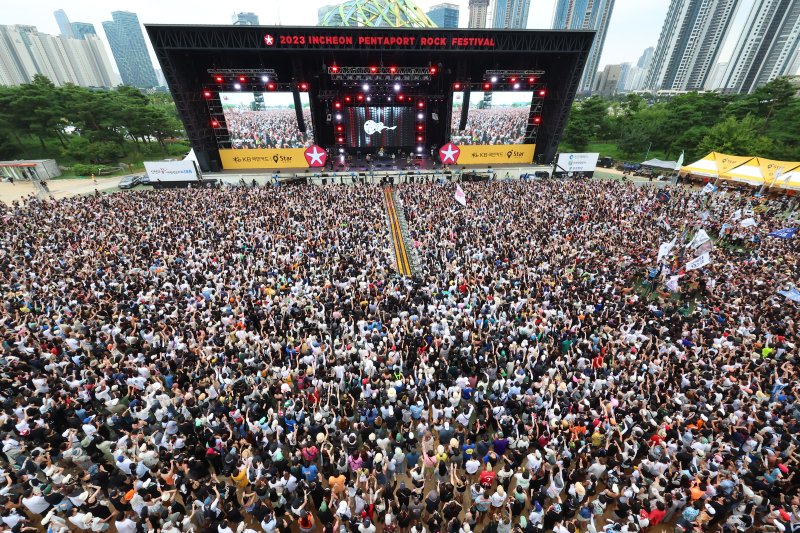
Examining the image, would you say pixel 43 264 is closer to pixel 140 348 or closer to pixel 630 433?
pixel 140 348

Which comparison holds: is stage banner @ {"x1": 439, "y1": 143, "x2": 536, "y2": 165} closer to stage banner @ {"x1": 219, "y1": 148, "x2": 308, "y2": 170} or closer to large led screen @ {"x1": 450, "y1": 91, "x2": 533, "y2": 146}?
large led screen @ {"x1": 450, "y1": 91, "x2": 533, "y2": 146}

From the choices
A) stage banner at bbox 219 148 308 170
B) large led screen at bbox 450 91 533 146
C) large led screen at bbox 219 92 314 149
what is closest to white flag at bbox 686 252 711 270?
large led screen at bbox 450 91 533 146

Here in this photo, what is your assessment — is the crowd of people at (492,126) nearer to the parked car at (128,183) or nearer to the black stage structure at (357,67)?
the black stage structure at (357,67)

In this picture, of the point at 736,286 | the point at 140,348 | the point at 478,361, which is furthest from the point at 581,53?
the point at 140,348

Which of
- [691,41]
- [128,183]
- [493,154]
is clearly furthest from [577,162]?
[691,41]

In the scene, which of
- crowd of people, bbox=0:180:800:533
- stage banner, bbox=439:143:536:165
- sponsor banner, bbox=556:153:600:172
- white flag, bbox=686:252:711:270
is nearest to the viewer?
crowd of people, bbox=0:180:800:533

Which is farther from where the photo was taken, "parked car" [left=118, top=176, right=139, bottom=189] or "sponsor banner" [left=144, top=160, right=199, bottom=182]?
"parked car" [left=118, top=176, right=139, bottom=189]
